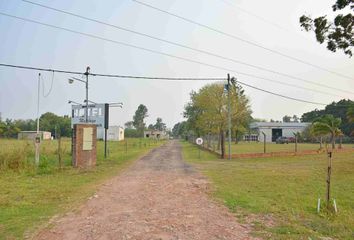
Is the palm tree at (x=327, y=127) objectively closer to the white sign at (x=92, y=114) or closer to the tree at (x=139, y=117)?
the white sign at (x=92, y=114)

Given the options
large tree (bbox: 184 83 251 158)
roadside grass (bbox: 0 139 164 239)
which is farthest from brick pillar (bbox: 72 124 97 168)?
large tree (bbox: 184 83 251 158)

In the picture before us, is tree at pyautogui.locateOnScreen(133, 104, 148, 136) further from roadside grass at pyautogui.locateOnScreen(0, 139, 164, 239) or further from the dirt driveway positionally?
the dirt driveway

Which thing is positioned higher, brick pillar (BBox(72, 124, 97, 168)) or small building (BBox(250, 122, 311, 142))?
small building (BBox(250, 122, 311, 142))

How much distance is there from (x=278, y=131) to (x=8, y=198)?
98937mm

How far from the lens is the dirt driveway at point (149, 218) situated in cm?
675

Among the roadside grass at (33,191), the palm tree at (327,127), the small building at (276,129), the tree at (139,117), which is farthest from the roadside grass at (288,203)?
the tree at (139,117)

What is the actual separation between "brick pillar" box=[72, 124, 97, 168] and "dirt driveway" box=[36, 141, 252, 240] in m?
8.98

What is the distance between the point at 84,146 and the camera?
21766 mm

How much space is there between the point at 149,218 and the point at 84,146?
14.5 metres

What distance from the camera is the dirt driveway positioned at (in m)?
6.75

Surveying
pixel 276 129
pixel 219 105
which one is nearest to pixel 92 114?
pixel 219 105

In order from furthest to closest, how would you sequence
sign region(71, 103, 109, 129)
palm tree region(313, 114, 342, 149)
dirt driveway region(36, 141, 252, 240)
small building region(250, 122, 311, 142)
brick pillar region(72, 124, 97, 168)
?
1. small building region(250, 122, 311, 142)
2. palm tree region(313, 114, 342, 149)
3. sign region(71, 103, 109, 129)
4. brick pillar region(72, 124, 97, 168)
5. dirt driveway region(36, 141, 252, 240)

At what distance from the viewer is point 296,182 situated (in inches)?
593

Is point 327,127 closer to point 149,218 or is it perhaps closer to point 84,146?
point 84,146
